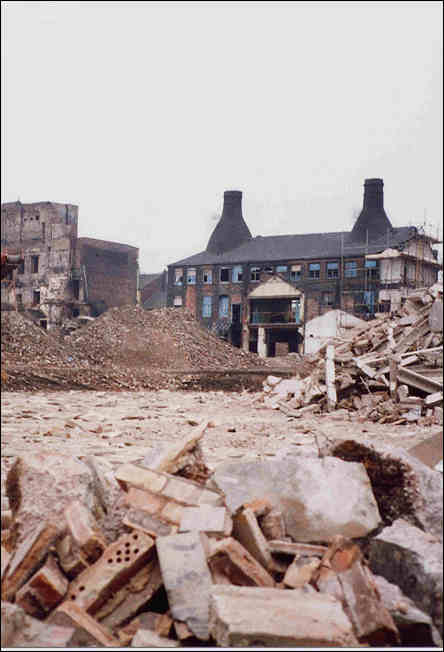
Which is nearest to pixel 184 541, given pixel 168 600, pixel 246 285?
pixel 168 600

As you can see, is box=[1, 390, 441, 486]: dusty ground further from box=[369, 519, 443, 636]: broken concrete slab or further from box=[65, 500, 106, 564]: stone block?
box=[369, 519, 443, 636]: broken concrete slab

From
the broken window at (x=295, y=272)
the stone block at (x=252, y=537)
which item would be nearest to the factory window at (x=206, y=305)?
the broken window at (x=295, y=272)

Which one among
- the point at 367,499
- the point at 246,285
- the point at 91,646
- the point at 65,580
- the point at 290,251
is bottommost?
the point at 91,646

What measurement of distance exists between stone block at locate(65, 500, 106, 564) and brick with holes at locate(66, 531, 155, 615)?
8 cm

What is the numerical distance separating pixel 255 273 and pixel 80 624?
562 centimetres

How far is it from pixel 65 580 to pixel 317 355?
8955 mm

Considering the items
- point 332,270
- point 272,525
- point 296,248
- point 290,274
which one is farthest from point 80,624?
point 290,274

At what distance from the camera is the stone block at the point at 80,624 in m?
2.94

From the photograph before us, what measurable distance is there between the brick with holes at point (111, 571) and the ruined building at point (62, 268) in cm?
165

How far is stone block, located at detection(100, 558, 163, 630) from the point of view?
3.07 m

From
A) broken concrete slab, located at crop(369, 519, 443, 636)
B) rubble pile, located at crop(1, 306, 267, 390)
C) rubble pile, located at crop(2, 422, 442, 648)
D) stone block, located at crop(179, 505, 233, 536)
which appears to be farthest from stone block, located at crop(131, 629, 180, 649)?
Result: rubble pile, located at crop(1, 306, 267, 390)

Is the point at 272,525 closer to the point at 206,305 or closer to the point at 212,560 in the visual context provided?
the point at 212,560

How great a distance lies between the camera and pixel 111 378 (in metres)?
6.30

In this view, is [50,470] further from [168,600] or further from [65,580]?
[168,600]
